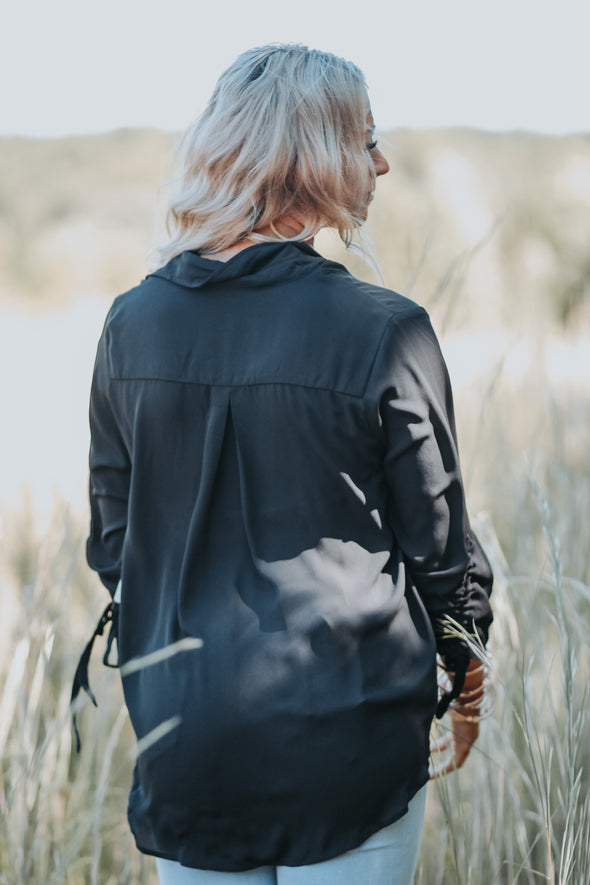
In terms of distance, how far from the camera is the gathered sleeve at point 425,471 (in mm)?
915

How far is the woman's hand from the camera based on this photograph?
1147mm

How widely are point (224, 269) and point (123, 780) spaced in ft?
5.24

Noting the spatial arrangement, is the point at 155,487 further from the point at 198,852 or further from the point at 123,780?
the point at 123,780

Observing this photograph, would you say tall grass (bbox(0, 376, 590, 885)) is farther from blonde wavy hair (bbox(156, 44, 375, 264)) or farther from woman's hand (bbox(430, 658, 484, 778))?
blonde wavy hair (bbox(156, 44, 375, 264))

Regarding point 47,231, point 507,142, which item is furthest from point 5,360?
point 507,142

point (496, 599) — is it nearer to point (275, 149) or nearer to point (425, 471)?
point (425, 471)

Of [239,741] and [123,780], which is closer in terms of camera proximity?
[239,741]

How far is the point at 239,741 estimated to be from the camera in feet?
2.93

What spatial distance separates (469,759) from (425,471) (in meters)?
1.07

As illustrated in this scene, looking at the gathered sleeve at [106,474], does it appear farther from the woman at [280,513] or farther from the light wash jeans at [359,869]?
the light wash jeans at [359,869]

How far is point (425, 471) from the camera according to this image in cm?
95

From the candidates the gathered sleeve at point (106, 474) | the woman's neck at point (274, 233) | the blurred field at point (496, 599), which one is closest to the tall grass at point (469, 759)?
the blurred field at point (496, 599)

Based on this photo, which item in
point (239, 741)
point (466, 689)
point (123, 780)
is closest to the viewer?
point (239, 741)

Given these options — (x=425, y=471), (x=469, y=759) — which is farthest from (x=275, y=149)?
(x=469, y=759)
